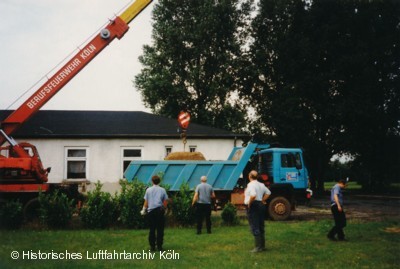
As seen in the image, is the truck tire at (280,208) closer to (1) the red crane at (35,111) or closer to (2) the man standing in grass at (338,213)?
(2) the man standing in grass at (338,213)

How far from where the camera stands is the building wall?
76.1 ft

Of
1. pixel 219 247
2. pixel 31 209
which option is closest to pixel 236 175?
pixel 219 247

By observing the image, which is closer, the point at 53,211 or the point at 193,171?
the point at 53,211

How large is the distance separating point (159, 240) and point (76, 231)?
14.4 feet

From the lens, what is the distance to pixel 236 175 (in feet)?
54.2

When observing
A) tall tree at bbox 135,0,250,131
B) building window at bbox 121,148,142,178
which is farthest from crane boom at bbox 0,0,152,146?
tall tree at bbox 135,0,250,131

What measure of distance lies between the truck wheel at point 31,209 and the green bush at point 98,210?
2011 millimetres

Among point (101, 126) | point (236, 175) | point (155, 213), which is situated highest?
point (101, 126)

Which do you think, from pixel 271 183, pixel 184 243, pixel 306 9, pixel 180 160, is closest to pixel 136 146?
pixel 180 160

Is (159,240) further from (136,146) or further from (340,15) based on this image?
(340,15)

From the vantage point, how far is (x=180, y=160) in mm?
17016

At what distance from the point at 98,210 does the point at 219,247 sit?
520 cm

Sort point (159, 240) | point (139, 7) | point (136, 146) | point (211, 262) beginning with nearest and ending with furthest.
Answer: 1. point (211, 262)
2. point (159, 240)
3. point (139, 7)
4. point (136, 146)

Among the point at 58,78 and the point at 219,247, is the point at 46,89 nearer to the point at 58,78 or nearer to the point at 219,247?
the point at 58,78
